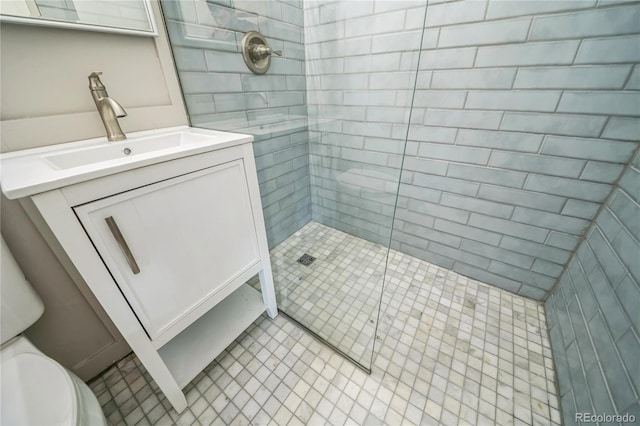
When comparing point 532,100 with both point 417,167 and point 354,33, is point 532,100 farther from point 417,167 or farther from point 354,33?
point 354,33

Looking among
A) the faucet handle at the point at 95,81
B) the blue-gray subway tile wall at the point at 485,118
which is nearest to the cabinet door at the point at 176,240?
the faucet handle at the point at 95,81

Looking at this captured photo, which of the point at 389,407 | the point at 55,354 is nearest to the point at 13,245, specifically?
the point at 55,354

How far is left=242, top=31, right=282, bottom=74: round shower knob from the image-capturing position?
131 cm

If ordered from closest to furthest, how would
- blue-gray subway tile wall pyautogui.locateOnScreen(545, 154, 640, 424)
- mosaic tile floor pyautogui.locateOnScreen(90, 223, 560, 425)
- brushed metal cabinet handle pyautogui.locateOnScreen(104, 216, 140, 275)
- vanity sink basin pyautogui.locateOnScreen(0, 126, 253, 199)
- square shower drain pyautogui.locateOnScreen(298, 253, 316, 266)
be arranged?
vanity sink basin pyautogui.locateOnScreen(0, 126, 253, 199) → brushed metal cabinet handle pyautogui.locateOnScreen(104, 216, 140, 275) → blue-gray subway tile wall pyautogui.locateOnScreen(545, 154, 640, 424) → mosaic tile floor pyautogui.locateOnScreen(90, 223, 560, 425) → square shower drain pyautogui.locateOnScreen(298, 253, 316, 266)

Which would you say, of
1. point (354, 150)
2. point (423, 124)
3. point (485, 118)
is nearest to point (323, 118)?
point (354, 150)

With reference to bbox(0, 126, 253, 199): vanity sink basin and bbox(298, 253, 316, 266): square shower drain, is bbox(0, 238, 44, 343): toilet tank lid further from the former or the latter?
bbox(298, 253, 316, 266): square shower drain

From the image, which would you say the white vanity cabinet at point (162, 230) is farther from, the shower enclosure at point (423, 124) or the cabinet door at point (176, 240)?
the shower enclosure at point (423, 124)

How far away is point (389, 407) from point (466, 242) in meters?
1.08

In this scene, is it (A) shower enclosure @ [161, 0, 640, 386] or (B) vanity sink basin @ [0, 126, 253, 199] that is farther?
(A) shower enclosure @ [161, 0, 640, 386]

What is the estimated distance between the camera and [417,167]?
1.55 m

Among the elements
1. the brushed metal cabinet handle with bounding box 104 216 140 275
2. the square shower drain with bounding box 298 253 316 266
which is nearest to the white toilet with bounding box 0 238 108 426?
the brushed metal cabinet handle with bounding box 104 216 140 275

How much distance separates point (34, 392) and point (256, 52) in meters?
1.64

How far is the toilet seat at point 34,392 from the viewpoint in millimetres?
604

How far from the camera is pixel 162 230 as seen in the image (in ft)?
2.49
